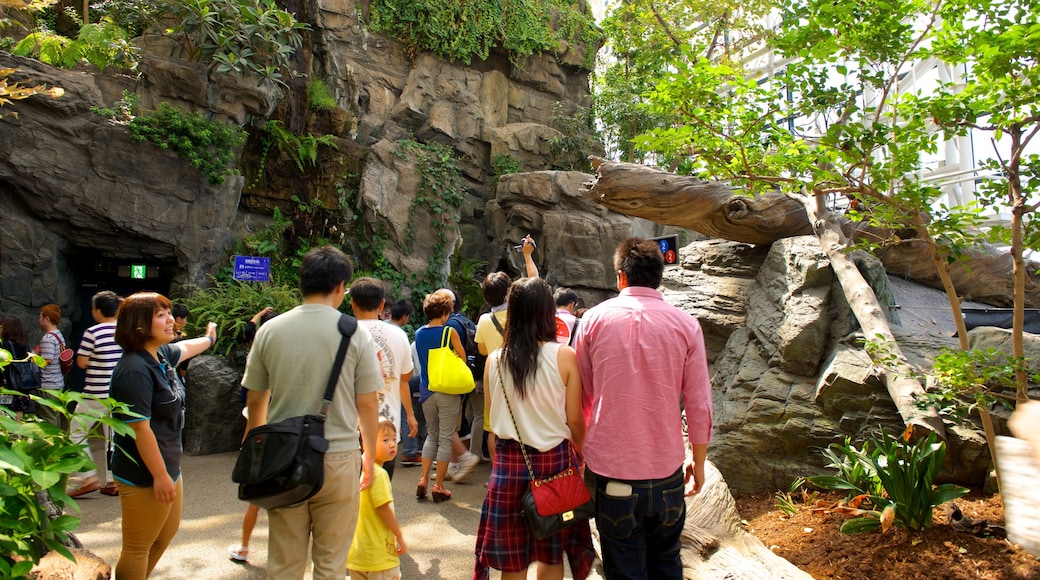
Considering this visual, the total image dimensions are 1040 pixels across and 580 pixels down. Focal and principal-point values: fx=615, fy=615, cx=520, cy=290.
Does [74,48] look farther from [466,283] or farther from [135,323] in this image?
[135,323]

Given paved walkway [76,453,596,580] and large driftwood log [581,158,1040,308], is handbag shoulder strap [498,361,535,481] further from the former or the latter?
large driftwood log [581,158,1040,308]

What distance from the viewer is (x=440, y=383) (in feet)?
16.5

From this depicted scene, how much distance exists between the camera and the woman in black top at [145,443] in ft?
9.25

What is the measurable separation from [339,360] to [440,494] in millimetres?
2884

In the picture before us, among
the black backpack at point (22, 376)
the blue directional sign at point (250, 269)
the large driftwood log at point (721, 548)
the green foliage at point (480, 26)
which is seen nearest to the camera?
the large driftwood log at point (721, 548)

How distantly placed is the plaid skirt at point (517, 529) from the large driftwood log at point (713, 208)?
4110 millimetres

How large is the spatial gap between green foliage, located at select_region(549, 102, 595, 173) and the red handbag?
1448 cm

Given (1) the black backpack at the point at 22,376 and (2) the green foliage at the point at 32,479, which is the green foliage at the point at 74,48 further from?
(2) the green foliage at the point at 32,479

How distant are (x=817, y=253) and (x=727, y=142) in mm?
2319

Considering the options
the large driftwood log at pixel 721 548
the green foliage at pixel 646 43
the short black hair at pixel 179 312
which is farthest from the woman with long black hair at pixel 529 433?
the green foliage at pixel 646 43

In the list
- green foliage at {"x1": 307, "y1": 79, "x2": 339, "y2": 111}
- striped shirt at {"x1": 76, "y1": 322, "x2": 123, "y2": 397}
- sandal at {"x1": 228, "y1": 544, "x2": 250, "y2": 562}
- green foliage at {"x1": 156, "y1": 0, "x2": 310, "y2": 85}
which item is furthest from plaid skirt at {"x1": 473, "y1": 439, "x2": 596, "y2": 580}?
green foliage at {"x1": 307, "y1": 79, "x2": 339, "y2": 111}

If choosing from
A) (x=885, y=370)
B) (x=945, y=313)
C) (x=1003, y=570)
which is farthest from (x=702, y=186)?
(x=1003, y=570)

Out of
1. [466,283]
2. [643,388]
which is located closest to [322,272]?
[643,388]

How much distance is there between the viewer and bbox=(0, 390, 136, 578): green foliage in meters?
1.81
